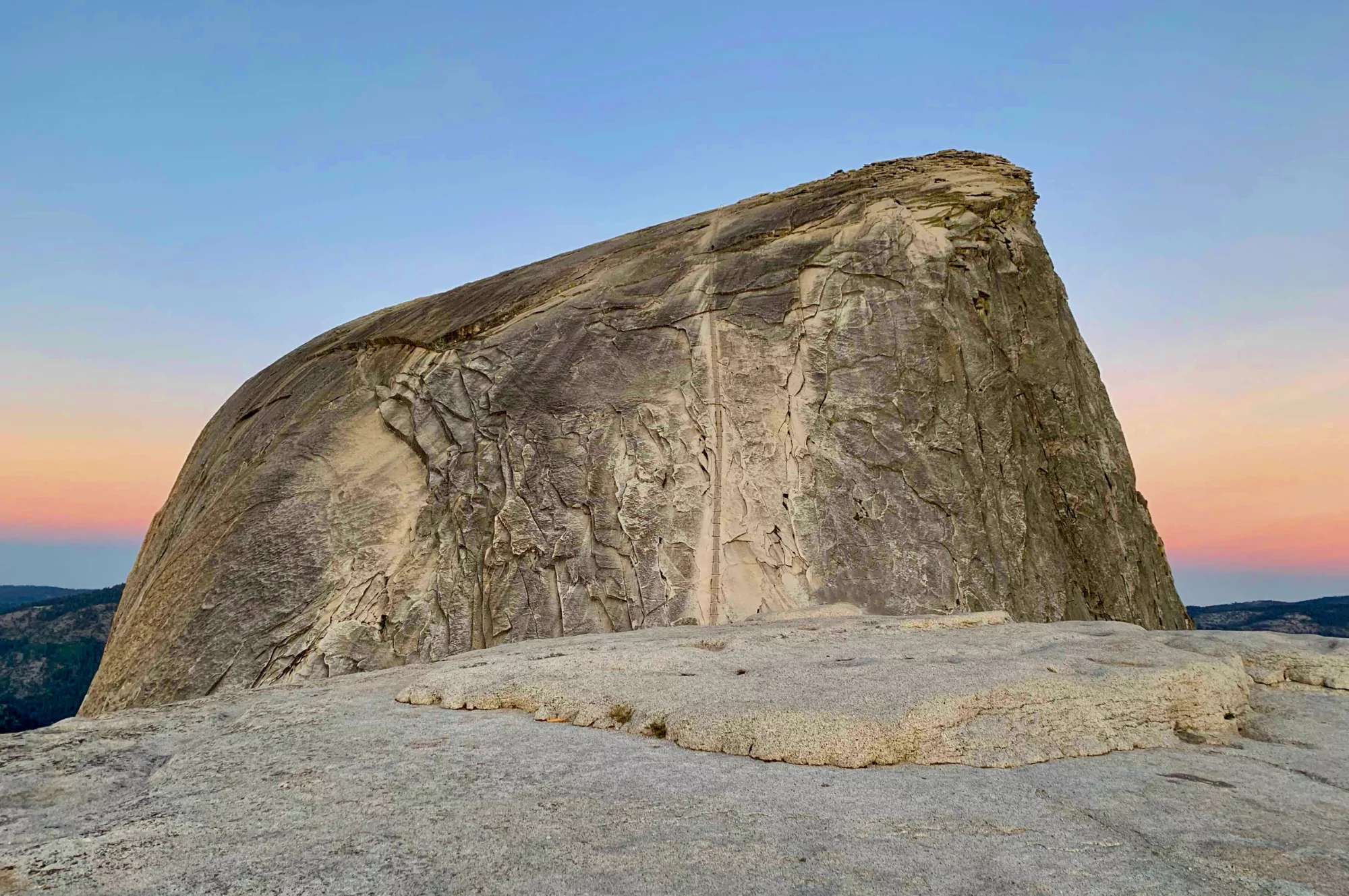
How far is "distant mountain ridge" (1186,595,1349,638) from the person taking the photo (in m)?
45.9

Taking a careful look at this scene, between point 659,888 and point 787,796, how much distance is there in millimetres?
1560

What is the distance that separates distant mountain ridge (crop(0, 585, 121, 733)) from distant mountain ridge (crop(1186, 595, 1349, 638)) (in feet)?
216

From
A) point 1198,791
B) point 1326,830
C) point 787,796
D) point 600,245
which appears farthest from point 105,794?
point 600,245

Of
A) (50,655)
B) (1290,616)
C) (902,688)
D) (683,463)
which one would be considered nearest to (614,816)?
(902,688)

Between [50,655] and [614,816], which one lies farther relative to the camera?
[50,655]

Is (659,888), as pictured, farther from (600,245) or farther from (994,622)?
(600,245)

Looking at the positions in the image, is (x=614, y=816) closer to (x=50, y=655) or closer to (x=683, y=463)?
(x=683, y=463)

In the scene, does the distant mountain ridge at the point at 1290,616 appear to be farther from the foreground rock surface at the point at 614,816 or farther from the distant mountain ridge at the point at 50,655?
the distant mountain ridge at the point at 50,655

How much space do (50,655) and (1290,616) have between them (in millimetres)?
81408

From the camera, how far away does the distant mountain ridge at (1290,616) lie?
151 feet

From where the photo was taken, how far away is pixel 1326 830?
5090 mm

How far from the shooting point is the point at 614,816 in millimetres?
5148

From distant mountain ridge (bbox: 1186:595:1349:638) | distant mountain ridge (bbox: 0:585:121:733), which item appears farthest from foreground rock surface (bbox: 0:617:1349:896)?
distant mountain ridge (bbox: 0:585:121:733)

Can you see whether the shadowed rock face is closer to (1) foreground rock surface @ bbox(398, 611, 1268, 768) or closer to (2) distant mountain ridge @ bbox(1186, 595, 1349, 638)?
Result: (1) foreground rock surface @ bbox(398, 611, 1268, 768)
